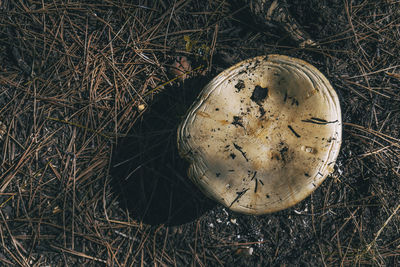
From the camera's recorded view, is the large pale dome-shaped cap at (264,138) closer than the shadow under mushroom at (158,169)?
Yes

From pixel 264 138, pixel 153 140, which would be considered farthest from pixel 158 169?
pixel 264 138

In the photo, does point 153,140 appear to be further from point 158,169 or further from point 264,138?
point 264,138

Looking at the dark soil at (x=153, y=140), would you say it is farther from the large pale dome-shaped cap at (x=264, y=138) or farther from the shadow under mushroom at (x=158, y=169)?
the large pale dome-shaped cap at (x=264, y=138)

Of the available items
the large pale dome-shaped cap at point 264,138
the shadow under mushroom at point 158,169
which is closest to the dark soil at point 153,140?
the shadow under mushroom at point 158,169

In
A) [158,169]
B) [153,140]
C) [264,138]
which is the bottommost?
[158,169]

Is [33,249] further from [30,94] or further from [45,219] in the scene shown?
[30,94]

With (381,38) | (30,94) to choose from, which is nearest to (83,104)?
(30,94)

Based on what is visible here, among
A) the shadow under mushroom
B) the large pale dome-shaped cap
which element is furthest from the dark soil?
the large pale dome-shaped cap
